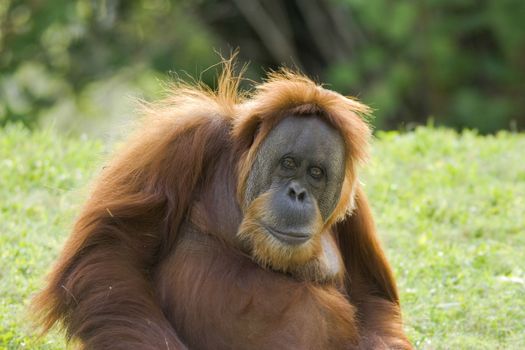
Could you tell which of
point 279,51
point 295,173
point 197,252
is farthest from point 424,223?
point 279,51

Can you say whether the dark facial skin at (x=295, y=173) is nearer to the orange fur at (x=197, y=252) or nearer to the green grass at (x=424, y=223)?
the orange fur at (x=197, y=252)

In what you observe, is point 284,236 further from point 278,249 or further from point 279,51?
point 279,51

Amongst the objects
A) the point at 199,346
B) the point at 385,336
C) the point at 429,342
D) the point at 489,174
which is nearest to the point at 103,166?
the point at 199,346

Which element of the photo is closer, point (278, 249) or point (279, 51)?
point (278, 249)

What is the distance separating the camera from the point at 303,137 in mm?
4375

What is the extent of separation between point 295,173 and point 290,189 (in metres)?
0.09

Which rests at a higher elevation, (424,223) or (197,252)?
(424,223)

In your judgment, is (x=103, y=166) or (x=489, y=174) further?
(x=489, y=174)

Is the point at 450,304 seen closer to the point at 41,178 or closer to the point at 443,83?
the point at 41,178

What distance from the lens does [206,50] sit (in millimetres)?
14062

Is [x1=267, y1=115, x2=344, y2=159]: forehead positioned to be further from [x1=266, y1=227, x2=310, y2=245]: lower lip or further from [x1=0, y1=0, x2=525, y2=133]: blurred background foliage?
[x1=0, y1=0, x2=525, y2=133]: blurred background foliage

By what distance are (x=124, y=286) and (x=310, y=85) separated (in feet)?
3.75

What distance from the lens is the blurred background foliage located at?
13289mm

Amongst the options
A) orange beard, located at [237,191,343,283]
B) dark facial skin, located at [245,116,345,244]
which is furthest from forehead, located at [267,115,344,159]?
orange beard, located at [237,191,343,283]
